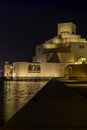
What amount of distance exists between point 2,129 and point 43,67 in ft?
153

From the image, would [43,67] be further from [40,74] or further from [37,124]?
[37,124]

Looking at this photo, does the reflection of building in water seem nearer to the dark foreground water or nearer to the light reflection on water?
the light reflection on water

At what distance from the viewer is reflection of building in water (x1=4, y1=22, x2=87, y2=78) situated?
169ft

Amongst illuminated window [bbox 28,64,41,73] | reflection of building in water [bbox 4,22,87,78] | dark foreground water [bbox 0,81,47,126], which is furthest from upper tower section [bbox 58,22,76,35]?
dark foreground water [bbox 0,81,47,126]

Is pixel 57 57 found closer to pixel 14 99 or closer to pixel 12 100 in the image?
pixel 14 99

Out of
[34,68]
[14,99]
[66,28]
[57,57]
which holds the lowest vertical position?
[14,99]

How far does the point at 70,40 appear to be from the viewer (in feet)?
186

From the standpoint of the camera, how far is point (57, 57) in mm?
53750

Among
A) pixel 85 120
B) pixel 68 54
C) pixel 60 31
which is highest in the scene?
pixel 60 31

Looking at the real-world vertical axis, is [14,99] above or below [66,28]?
below

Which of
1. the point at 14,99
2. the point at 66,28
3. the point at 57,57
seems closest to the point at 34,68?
the point at 57,57

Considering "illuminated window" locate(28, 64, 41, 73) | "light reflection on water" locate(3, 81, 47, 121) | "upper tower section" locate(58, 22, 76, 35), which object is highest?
"upper tower section" locate(58, 22, 76, 35)

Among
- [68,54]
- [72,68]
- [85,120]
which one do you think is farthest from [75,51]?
[85,120]

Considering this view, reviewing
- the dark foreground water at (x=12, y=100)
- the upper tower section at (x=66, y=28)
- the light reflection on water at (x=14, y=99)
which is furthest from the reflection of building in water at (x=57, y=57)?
the dark foreground water at (x=12, y=100)
